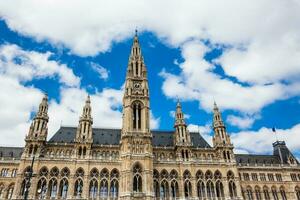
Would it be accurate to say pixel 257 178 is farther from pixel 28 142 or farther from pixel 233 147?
pixel 28 142

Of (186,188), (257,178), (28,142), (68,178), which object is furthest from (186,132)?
(28,142)

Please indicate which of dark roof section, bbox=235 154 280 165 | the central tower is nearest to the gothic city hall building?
the central tower

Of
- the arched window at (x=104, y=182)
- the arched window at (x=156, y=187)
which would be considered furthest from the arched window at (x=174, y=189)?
the arched window at (x=104, y=182)

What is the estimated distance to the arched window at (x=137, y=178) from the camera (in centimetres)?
5341

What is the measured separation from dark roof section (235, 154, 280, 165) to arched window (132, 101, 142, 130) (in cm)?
3113

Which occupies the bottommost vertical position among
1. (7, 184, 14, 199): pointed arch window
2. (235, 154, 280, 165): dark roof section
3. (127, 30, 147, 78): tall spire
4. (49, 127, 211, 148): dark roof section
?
(7, 184, 14, 199): pointed arch window

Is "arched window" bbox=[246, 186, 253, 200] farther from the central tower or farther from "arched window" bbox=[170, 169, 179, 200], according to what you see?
the central tower

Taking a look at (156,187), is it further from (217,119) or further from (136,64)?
(136,64)

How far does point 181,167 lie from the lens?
58.9 meters

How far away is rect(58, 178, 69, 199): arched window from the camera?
173 feet

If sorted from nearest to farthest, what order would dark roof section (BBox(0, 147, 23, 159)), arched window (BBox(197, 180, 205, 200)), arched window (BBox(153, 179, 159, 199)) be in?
1. arched window (BBox(153, 179, 159, 199))
2. arched window (BBox(197, 180, 205, 200))
3. dark roof section (BBox(0, 147, 23, 159))

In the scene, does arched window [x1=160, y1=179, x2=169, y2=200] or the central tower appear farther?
arched window [x1=160, y1=179, x2=169, y2=200]

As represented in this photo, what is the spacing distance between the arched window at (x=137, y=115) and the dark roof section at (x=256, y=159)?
31134 millimetres

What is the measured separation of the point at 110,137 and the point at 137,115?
9.91m
